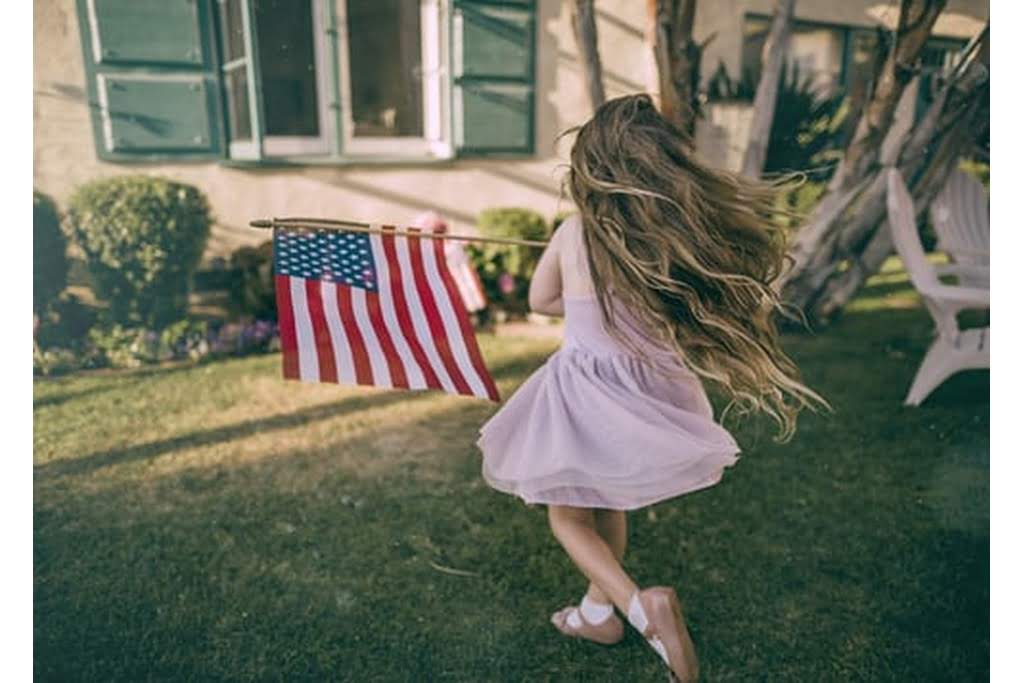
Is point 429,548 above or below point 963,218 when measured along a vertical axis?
below

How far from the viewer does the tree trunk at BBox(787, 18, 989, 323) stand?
12.0ft

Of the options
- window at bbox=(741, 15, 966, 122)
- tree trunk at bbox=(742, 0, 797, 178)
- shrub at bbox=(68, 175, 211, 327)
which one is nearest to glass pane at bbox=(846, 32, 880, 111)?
window at bbox=(741, 15, 966, 122)

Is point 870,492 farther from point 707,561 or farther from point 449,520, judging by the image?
point 449,520

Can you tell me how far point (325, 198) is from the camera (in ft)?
16.1


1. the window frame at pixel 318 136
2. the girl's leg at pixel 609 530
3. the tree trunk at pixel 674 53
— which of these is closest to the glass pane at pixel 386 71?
the window frame at pixel 318 136

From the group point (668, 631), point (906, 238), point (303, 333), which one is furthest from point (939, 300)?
point (303, 333)

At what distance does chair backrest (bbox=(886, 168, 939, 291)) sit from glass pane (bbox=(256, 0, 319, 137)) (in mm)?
3337

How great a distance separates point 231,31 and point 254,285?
1507 mm

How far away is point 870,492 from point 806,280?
2.00 m

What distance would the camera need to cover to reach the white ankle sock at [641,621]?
5.42 ft

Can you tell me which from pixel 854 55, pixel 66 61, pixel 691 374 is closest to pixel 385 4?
pixel 66 61

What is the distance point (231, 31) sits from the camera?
4.07 meters

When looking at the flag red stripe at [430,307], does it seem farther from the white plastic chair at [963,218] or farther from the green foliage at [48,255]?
the white plastic chair at [963,218]

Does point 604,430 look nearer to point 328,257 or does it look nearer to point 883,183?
point 328,257
